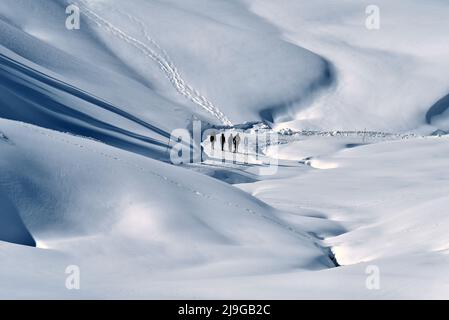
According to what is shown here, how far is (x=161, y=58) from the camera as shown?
144 ft

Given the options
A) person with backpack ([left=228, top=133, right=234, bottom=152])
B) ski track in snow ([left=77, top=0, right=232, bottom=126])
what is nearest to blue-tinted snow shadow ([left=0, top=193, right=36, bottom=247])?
person with backpack ([left=228, top=133, right=234, bottom=152])

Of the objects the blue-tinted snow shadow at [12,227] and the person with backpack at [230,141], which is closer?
the blue-tinted snow shadow at [12,227]

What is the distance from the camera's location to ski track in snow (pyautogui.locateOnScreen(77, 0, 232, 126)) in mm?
39969

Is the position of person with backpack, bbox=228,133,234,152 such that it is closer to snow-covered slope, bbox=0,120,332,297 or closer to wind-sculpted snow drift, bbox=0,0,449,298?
wind-sculpted snow drift, bbox=0,0,449,298

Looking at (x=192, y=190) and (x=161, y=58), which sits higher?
(x=161, y=58)

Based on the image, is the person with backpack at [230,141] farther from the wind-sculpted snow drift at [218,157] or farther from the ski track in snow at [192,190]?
the ski track in snow at [192,190]

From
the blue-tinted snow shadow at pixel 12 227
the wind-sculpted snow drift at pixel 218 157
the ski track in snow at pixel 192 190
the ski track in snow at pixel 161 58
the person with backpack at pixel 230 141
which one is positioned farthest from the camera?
the ski track in snow at pixel 161 58

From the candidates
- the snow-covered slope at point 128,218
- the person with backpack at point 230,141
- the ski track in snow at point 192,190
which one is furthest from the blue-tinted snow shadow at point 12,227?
the person with backpack at point 230,141

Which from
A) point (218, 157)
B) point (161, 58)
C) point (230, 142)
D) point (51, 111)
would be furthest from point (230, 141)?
point (161, 58)

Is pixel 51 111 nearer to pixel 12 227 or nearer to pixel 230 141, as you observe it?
pixel 230 141

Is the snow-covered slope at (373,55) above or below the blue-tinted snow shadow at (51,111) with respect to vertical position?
above

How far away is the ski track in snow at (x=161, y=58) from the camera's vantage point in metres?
40.0

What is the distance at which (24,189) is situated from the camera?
52.0 feet
